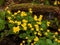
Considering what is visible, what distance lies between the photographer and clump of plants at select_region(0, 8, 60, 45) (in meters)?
4.36

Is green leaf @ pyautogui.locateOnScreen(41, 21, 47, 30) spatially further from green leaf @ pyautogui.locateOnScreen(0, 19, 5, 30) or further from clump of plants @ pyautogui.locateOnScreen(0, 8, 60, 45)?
green leaf @ pyautogui.locateOnScreen(0, 19, 5, 30)

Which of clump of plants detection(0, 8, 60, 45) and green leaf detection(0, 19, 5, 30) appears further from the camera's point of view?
green leaf detection(0, 19, 5, 30)

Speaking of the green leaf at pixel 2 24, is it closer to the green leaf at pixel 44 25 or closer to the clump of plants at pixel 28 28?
the clump of plants at pixel 28 28

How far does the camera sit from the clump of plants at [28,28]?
4.36 metres

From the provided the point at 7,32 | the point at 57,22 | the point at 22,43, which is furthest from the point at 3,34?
the point at 57,22

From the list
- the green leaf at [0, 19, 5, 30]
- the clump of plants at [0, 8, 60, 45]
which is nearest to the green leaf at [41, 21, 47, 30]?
the clump of plants at [0, 8, 60, 45]

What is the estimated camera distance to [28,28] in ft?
14.9

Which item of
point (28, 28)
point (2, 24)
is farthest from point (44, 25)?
point (2, 24)

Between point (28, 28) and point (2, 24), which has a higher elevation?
point (2, 24)

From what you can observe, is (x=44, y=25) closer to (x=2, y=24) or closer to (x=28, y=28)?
(x=28, y=28)

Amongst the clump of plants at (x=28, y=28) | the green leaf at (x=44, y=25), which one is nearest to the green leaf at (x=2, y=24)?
the clump of plants at (x=28, y=28)

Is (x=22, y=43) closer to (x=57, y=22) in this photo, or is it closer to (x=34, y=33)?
(x=34, y=33)

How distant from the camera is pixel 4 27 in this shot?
455 cm

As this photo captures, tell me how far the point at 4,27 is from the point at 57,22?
41.4 inches
